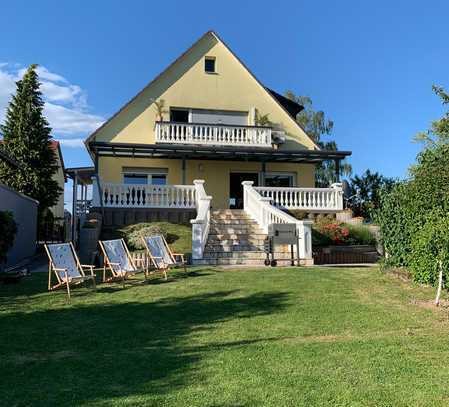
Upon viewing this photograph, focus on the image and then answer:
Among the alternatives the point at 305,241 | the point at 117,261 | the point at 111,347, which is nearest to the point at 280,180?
the point at 305,241

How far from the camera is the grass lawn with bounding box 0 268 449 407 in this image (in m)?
3.67

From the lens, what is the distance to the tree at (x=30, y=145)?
20469 mm

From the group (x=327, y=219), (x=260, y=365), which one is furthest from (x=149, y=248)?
(x=327, y=219)

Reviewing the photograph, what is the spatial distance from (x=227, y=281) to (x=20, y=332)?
454 centimetres

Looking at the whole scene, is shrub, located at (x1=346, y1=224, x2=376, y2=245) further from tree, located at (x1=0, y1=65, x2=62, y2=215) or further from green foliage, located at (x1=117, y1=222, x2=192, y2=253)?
tree, located at (x1=0, y1=65, x2=62, y2=215)

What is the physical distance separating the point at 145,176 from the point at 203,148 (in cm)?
391

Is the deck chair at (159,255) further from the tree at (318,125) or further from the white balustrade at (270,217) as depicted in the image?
the tree at (318,125)

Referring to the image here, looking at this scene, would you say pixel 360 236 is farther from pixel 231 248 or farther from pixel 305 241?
pixel 231 248

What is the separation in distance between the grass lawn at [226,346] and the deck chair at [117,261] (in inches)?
32.9

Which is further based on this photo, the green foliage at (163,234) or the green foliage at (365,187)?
the green foliage at (365,187)

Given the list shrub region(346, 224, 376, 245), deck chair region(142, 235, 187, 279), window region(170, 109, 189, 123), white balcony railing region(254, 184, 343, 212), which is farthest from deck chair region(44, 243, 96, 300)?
window region(170, 109, 189, 123)

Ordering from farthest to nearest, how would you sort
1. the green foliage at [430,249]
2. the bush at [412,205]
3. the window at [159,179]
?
1. the window at [159,179]
2. the bush at [412,205]
3. the green foliage at [430,249]

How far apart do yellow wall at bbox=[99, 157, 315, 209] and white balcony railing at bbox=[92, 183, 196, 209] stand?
10.5ft

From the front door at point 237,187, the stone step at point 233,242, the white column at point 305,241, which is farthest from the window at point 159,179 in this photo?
the white column at point 305,241
